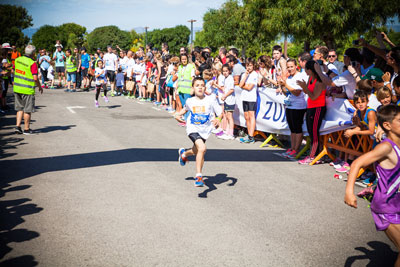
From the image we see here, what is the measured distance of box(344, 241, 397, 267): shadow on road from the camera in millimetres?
A: 4012

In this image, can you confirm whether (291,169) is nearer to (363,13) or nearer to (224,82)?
(224,82)

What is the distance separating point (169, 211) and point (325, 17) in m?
20.2

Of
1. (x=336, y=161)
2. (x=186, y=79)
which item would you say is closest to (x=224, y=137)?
(x=186, y=79)

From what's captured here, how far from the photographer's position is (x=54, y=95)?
20.6 meters

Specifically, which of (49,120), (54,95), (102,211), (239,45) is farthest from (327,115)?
(239,45)

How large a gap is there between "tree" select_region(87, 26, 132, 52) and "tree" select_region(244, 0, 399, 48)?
412ft

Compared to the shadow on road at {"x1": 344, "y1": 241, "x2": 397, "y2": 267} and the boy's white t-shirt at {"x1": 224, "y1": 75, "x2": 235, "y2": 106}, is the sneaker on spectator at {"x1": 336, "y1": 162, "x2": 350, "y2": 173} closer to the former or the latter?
the shadow on road at {"x1": 344, "y1": 241, "x2": 397, "y2": 267}

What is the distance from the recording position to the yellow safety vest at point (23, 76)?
10.0 meters

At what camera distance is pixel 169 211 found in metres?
5.32

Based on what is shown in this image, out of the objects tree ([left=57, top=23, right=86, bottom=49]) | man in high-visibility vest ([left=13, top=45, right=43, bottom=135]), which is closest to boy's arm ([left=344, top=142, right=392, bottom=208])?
man in high-visibility vest ([left=13, top=45, right=43, bottom=135])

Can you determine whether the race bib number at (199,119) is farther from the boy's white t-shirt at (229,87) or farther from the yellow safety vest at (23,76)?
Answer: the yellow safety vest at (23,76)

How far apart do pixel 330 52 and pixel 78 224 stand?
7165 mm

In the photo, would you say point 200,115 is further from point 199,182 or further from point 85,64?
point 85,64

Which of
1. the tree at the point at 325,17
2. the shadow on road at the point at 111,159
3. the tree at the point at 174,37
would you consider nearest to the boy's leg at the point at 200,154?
the shadow on road at the point at 111,159
